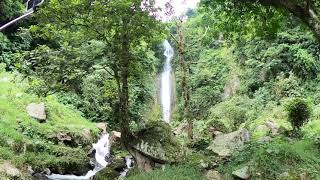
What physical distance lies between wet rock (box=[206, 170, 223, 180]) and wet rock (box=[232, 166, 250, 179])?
1.84ft

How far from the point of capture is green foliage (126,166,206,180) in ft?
31.7

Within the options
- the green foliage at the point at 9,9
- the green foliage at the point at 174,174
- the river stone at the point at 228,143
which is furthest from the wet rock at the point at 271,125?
the green foliage at the point at 9,9

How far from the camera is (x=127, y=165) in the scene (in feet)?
50.8

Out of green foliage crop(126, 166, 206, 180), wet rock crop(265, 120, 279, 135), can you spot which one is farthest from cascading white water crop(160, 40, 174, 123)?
green foliage crop(126, 166, 206, 180)

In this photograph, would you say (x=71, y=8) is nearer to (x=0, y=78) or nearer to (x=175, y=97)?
(x=0, y=78)

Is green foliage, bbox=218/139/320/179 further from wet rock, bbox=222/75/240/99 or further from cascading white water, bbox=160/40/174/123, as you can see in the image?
cascading white water, bbox=160/40/174/123

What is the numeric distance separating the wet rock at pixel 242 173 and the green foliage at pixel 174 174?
0.88 m

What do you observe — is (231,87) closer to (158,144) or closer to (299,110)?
(299,110)

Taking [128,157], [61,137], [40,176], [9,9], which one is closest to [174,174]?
[40,176]

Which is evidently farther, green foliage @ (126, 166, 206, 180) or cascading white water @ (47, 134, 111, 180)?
cascading white water @ (47, 134, 111, 180)

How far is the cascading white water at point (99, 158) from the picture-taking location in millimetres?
13556

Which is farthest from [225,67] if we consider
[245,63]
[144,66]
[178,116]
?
[144,66]

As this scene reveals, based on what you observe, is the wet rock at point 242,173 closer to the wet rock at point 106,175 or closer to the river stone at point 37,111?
the wet rock at point 106,175

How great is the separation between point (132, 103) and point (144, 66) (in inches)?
492
